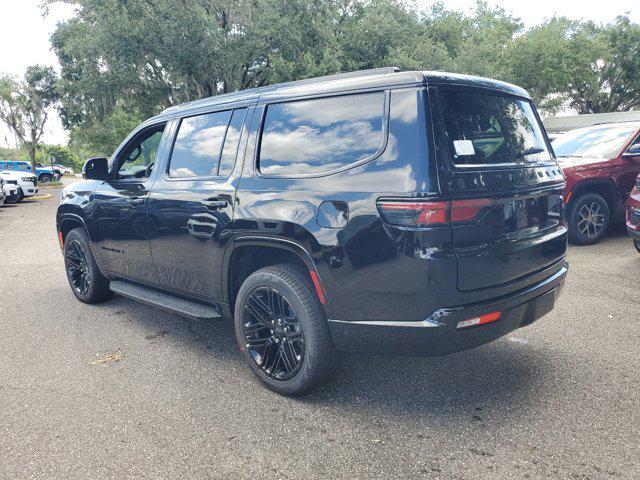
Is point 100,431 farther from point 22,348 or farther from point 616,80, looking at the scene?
point 616,80

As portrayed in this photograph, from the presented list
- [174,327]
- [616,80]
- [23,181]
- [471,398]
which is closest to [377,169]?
[471,398]

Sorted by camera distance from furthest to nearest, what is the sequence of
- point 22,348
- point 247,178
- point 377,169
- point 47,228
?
1. point 47,228
2. point 22,348
3. point 247,178
4. point 377,169

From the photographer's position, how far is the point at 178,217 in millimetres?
3520

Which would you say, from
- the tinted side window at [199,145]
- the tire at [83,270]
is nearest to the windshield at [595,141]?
the tinted side window at [199,145]

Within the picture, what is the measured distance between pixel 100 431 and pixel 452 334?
1975 millimetres

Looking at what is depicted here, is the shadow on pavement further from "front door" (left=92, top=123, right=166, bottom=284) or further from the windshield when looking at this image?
the windshield

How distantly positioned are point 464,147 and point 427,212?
456 millimetres

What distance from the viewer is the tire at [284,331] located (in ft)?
9.12

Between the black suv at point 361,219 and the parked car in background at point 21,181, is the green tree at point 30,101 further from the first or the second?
the black suv at point 361,219

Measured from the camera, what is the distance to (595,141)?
7691 mm

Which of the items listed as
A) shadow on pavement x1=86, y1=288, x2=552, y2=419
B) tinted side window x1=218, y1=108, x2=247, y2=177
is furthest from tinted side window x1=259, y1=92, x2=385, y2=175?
shadow on pavement x1=86, y1=288, x2=552, y2=419

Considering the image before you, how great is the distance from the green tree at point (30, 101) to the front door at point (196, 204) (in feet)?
104

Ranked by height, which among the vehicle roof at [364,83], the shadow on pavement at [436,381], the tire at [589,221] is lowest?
the shadow on pavement at [436,381]

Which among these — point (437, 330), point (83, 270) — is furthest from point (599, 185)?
point (83, 270)
